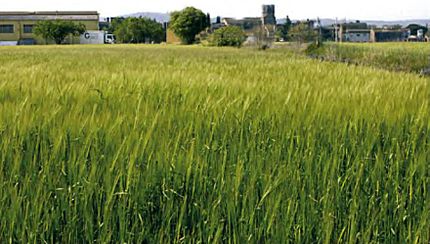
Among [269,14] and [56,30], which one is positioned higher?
[269,14]

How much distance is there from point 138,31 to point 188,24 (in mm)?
13586

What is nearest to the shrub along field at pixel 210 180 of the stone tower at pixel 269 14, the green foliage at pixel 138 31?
the green foliage at pixel 138 31

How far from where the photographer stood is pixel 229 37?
50094 millimetres

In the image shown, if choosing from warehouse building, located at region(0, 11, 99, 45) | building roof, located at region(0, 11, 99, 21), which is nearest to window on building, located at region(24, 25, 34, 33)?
warehouse building, located at region(0, 11, 99, 45)

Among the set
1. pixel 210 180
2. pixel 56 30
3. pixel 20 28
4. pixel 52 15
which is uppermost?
pixel 52 15

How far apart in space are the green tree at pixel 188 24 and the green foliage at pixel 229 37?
16204mm

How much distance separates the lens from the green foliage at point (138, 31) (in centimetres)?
7844

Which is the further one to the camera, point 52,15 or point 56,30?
point 52,15

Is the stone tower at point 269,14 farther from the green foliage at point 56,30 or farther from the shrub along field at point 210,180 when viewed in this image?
the shrub along field at point 210,180

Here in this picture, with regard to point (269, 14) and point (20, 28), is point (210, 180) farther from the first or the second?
point (269, 14)

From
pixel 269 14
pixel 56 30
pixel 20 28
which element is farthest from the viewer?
pixel 269 14

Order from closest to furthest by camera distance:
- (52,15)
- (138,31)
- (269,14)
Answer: (138,31) < (52,15) < (269,14)

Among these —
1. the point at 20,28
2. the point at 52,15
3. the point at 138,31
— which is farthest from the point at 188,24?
the point at 52,15

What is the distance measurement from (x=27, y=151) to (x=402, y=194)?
1.33m
